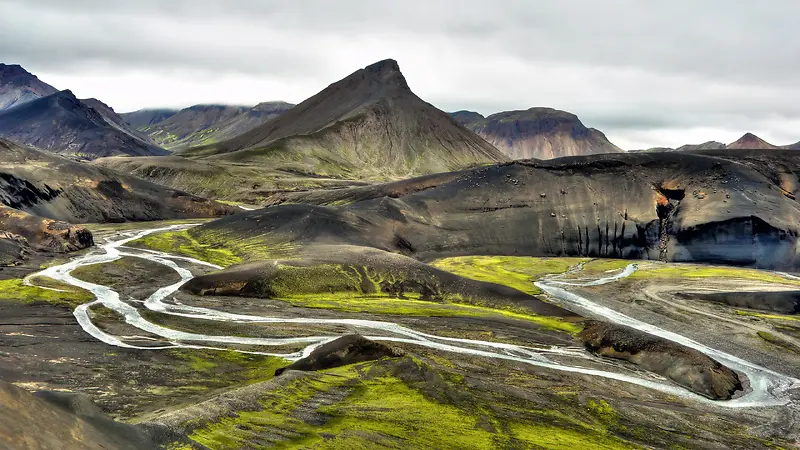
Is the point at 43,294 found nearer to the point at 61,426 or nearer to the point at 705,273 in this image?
the point at 61,426

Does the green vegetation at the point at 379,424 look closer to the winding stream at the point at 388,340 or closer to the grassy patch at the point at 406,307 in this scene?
the winding stream at the point at 388,340

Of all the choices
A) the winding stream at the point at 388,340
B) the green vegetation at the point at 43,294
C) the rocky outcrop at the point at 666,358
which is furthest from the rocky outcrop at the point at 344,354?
the green vegetation at the point at 43,294

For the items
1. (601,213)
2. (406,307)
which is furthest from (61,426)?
(601,213)

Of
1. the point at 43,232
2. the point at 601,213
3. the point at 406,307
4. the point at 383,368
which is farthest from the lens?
the point at 601,213

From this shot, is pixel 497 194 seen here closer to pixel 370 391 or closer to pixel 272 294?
pixel 272 294

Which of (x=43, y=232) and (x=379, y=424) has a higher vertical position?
(x=43, y=232)

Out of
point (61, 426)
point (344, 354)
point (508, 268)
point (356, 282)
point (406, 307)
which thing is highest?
point (61, 426)

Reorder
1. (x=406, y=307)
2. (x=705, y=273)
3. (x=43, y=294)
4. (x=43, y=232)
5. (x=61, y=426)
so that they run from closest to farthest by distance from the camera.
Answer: (x=61, y=426) < (x=43, y=294) < (x=406, y=307) < (x=43, y=232) < (x=705, y=273)
